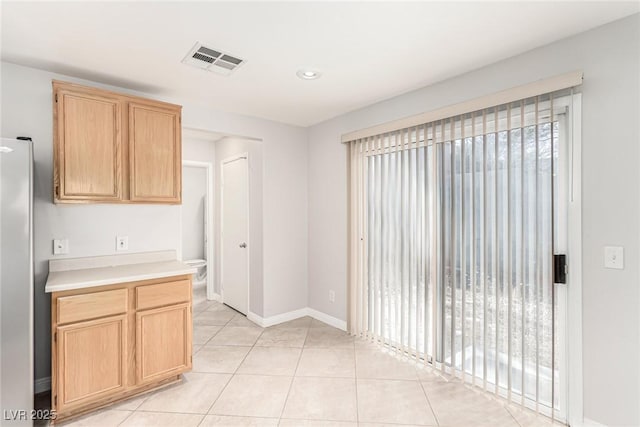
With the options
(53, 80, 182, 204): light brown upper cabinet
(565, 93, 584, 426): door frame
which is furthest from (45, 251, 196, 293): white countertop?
(565, 93, 584, 426): door frame

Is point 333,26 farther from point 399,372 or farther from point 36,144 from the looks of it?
point 399,372

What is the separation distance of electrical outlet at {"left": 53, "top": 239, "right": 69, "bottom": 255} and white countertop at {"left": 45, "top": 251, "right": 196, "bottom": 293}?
0.07 meters

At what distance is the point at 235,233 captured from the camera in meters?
4.43

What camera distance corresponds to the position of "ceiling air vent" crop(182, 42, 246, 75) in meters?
2.15

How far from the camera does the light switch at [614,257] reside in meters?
1.78

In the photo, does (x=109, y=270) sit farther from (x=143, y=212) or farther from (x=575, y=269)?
(x=575, y=269)

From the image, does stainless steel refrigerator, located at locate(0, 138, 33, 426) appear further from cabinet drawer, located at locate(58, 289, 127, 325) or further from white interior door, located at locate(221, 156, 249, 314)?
white interior door, located at locate(221, 156, 249, 314)

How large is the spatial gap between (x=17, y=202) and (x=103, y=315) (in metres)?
0.90

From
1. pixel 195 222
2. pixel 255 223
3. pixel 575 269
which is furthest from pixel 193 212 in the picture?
pixel 575 269

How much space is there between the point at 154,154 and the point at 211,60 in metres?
0.95

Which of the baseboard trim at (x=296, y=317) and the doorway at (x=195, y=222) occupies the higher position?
the doorway at (x=195, y=222)

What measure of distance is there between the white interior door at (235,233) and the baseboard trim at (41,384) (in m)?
2.08

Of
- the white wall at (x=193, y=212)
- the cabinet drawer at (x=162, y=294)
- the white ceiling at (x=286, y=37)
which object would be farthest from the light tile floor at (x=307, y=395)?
the white wall at (x=193, y=212)

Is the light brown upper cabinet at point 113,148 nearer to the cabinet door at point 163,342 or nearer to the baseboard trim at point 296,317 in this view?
the cabinet door at point 163,342
